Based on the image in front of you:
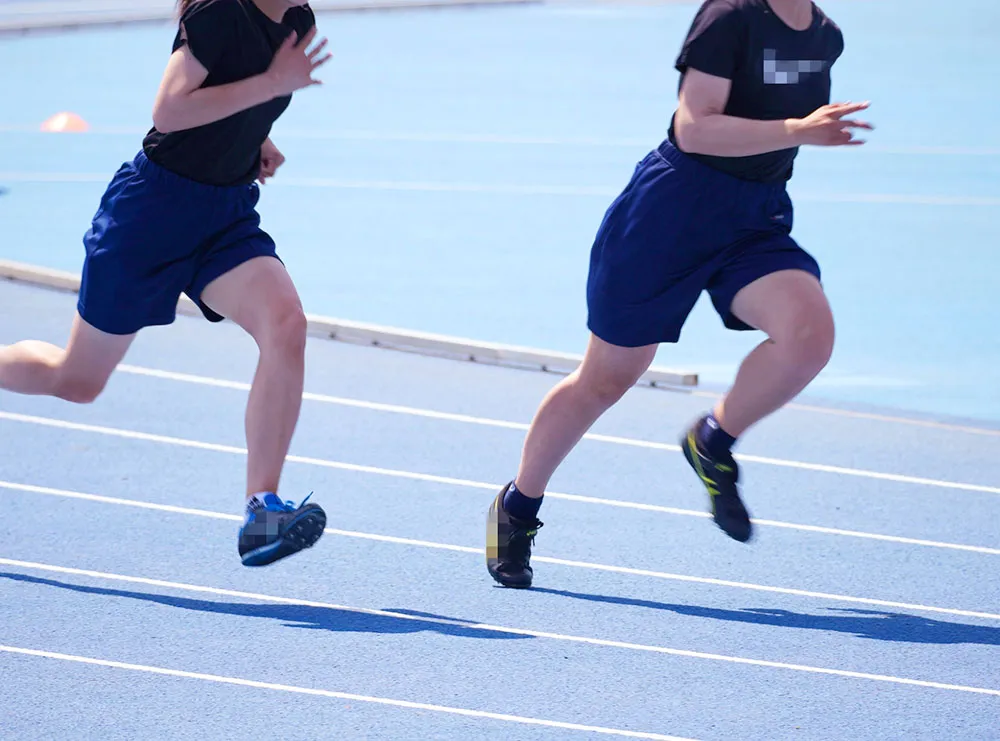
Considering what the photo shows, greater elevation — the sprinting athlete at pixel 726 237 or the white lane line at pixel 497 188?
the sprinting athlete at pixel 726 237

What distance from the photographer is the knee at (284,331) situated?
468 cm

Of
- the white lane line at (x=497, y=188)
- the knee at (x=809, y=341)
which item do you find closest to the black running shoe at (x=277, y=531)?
the knee at (x=809, y=341)

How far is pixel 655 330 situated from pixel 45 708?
1864mm

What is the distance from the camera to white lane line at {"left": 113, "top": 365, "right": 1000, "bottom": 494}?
252 inches

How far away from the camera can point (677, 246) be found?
4.64m

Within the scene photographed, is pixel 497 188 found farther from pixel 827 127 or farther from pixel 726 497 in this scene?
pixel 827 127

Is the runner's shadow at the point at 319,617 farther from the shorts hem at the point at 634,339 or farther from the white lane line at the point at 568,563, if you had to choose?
the shorts hem at the point at 634,339

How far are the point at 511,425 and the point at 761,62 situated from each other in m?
2.76

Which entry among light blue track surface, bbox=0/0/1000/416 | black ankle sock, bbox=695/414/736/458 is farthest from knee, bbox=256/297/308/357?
light blue track surface, bbox=0/0/1000/416

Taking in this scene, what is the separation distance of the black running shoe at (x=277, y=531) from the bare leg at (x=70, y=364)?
68 centimetres

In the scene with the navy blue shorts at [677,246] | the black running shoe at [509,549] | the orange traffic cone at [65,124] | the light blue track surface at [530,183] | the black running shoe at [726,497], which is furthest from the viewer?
the orange traffic cone at [65,124]

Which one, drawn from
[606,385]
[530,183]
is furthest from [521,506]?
[530,183]

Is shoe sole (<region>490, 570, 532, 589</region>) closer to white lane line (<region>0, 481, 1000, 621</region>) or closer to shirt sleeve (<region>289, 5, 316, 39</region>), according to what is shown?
white lane line (<region>0, 481, 1000, 621</region>)

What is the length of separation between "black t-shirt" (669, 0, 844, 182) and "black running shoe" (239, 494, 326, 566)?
1.41m
